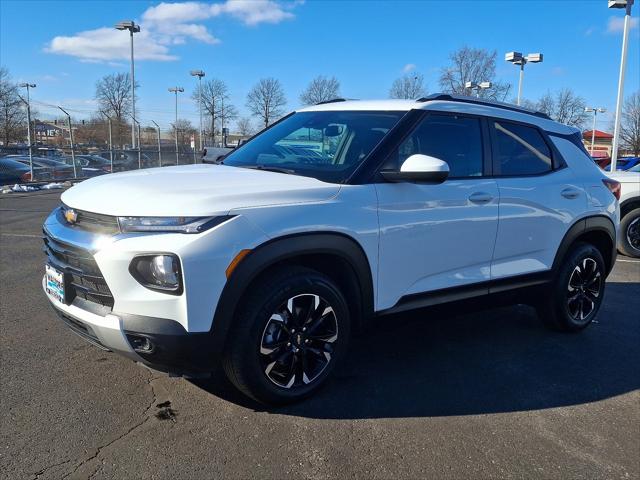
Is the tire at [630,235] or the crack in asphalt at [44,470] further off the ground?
the tire at [630,235]

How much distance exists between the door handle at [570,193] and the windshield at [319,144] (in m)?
1.70

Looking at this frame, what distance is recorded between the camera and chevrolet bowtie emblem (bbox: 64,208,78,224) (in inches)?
118

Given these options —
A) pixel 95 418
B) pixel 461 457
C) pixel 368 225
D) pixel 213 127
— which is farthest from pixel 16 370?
pixel 213 127

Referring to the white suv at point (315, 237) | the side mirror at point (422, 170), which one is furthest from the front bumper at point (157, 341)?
the side mirror at point (422, 170)

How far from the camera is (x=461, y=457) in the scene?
2.77m

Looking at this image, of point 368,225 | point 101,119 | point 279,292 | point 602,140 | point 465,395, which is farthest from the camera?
point 602,140

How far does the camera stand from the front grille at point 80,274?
2.74m

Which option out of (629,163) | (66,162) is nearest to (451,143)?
(629,163)

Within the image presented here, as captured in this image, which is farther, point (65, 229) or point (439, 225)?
point (439, 225)

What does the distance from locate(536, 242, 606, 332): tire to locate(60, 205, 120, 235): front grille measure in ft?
11.3

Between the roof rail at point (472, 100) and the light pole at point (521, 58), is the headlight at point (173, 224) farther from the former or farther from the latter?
the light pole at point (521, 58)

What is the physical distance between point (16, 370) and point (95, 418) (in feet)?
3.05

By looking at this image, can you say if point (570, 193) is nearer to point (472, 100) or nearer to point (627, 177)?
point (472, 100)

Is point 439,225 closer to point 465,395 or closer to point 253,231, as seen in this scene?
point 465,395
